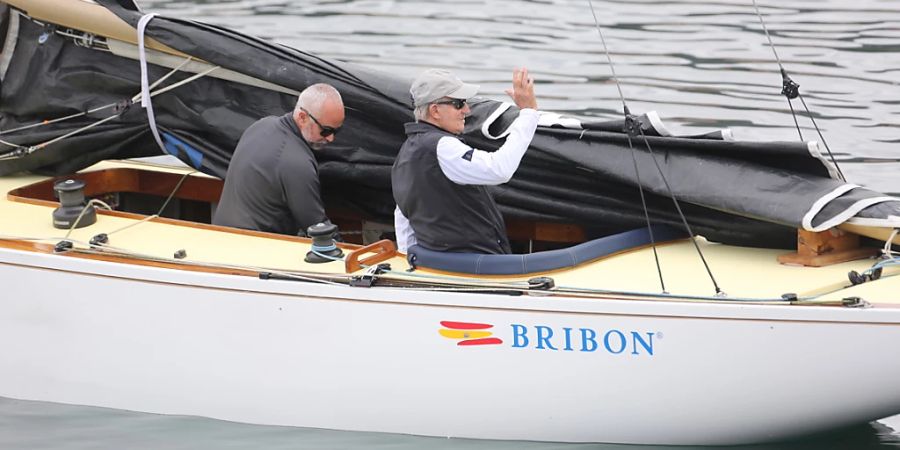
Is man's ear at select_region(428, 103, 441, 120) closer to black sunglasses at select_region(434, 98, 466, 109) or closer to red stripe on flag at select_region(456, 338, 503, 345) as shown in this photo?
black sunglasses at select_region(434, 98, 466, 109)

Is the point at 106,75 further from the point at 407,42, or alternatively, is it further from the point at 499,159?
the point at 407,42

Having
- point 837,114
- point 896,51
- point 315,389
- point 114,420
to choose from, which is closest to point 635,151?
point 315,389

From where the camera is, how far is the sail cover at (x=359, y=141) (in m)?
5.38

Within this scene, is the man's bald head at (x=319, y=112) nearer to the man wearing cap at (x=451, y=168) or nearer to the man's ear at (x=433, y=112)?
the man wearing cap at (x=451, y=168)

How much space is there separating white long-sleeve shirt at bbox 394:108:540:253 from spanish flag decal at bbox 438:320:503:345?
1.83 feet

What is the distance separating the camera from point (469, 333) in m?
5.18

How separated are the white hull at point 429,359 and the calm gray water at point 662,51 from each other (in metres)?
5.52

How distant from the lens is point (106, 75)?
22.2 ft

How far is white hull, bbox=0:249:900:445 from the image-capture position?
4.92 meters

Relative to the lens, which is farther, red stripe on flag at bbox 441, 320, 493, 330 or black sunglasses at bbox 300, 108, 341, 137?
black sunglasses at bbox 300, 108, 341, 137

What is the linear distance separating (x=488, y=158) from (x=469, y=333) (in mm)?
673

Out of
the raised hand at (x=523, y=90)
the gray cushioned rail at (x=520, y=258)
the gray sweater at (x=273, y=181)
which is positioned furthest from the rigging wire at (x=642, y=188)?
the gray sweater at (x=273, y=181)

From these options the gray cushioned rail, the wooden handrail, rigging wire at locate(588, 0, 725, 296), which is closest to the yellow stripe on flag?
the gray cushioned rail

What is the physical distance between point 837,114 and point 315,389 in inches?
313
